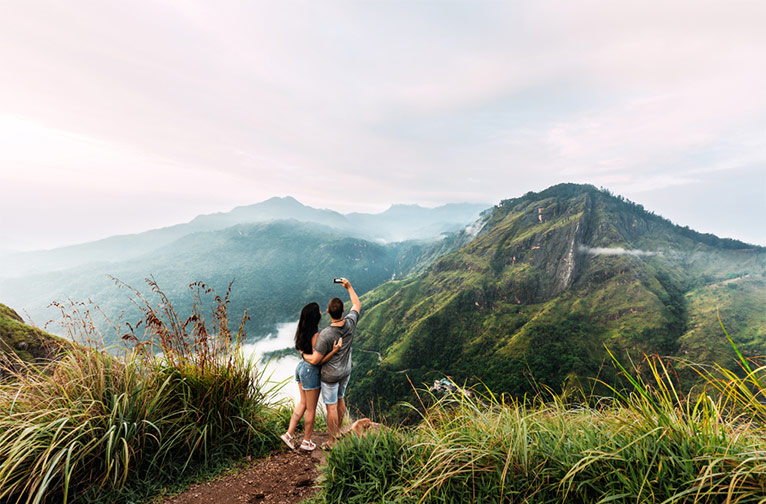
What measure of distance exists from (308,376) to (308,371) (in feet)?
0.23

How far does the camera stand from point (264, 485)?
3.78 meters

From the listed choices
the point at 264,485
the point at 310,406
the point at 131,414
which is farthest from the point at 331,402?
the point at 131,414

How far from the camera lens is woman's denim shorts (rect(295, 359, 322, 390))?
4.61 meters

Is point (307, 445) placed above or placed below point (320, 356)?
below

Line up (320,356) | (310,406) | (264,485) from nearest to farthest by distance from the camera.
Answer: (264,485) → (320,356) → (310,406)

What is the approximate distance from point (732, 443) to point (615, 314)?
5786 inches

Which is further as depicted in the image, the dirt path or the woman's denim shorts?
the woman's denim shorts

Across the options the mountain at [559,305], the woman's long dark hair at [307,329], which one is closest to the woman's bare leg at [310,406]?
the woman's long dark hair at [307,329]

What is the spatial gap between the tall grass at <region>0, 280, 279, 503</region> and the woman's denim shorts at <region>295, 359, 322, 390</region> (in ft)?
1.99

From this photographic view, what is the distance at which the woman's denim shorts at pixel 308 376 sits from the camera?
4.61 metres

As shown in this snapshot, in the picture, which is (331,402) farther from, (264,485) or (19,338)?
(19,338)

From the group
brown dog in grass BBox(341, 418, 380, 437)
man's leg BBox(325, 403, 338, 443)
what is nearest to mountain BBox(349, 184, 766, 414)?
man's leg BBox(325, 403, 338, 443)

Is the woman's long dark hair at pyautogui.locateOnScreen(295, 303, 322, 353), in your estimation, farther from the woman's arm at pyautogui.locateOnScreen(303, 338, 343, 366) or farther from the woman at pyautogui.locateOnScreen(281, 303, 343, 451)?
the woman's arm at pyautogui.locateOnScreen(303, 338, 343, 366)

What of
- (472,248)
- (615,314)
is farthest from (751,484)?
(472,248)
